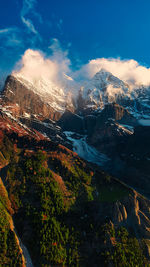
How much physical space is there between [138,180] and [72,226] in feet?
302

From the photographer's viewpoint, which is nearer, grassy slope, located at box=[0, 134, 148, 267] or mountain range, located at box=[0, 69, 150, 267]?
mountain range, located at box=[0, 69, 150, 267]

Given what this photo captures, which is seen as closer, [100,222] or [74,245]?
[74,245]

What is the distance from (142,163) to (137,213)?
88.1 m

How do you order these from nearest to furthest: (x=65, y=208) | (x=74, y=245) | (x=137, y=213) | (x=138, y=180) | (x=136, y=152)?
(x=74, y=245), (x=65, y=208), (x=137, y=213), (x=138, y=180), (x=136, y=152)

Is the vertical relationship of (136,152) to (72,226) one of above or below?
above

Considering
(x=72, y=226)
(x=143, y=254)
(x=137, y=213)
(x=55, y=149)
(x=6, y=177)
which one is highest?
(x=55, y=149)

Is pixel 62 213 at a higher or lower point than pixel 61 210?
lower

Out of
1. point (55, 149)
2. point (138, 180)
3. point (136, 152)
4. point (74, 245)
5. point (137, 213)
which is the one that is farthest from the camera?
point (136, 152)

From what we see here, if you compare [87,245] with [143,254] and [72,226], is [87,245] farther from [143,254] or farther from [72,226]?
[143,254]

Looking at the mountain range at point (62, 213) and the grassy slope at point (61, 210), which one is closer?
the mountain range at point (62, 213)

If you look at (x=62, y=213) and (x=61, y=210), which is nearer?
(x=62, y=213)

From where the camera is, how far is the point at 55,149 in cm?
9125

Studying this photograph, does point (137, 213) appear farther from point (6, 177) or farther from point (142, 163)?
point (142, 163)

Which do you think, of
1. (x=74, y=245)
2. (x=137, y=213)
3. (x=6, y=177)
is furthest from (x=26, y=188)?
(x=137, y=213)
